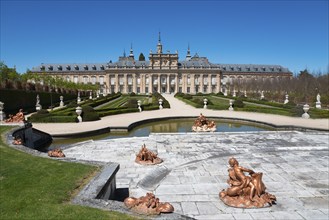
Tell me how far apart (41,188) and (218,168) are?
5.14 metres

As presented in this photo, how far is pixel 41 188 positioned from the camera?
16.8ft

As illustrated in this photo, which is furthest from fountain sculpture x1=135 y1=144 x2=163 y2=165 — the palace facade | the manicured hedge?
the palace facade

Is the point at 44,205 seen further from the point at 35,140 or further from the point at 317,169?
the point at 35,140

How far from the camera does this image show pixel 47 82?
137 ft

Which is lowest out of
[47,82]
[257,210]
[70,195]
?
[257,210]

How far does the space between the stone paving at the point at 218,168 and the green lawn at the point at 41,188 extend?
165cm

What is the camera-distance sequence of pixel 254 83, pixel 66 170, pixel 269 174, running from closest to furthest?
pixel 66 170 → pixel 269 174 → pixel 254 83

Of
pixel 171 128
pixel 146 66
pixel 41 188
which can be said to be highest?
pixel 146 66

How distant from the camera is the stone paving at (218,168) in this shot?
5.76 meters

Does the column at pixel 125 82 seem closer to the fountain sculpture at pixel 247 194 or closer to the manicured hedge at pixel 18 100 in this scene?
the manicured hedge at pixel 18 100

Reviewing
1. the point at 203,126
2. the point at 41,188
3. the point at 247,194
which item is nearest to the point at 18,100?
the point at 203,126

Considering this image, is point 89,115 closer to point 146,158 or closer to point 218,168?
point 146,158

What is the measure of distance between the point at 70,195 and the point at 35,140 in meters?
9.14

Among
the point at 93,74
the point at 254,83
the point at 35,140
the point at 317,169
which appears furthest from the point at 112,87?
the point at 317,169
